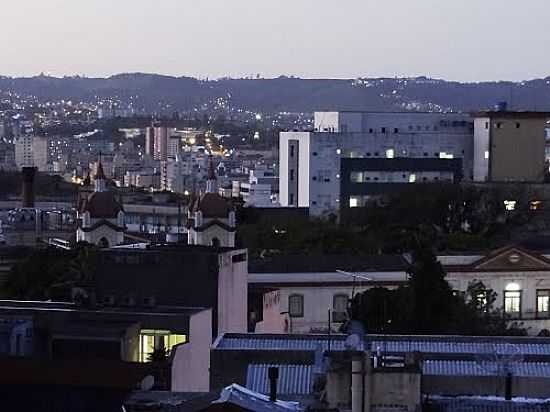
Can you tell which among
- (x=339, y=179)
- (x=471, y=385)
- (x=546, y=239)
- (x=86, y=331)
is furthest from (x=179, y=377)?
(x=339, y=179)

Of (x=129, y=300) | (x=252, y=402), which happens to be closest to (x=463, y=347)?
(x=252, y=402)

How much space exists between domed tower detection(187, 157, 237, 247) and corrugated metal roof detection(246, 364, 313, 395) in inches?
1166

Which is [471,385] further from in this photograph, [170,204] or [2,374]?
[170,204]

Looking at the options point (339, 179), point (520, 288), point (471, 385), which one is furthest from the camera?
point (339, 179)

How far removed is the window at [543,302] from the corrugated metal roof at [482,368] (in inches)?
1094

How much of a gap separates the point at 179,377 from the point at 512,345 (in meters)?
5.16

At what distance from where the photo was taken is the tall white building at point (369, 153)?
86.4 metres

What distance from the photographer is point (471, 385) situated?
65.1ft

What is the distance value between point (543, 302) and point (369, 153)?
3764 centimetres

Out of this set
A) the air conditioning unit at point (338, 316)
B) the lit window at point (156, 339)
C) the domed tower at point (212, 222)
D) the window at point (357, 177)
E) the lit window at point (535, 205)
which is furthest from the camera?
the window at point (357, 177)

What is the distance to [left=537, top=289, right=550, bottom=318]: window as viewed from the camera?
50.3m

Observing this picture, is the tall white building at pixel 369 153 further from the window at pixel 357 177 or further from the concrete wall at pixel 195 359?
the concrete wall at pixel 195 359

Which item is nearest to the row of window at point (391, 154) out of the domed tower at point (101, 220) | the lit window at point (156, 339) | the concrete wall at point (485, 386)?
the domed tower at point (101, 220)

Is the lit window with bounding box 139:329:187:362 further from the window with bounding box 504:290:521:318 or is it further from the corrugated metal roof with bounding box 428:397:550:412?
the window with bounding box 504:290:521:318
